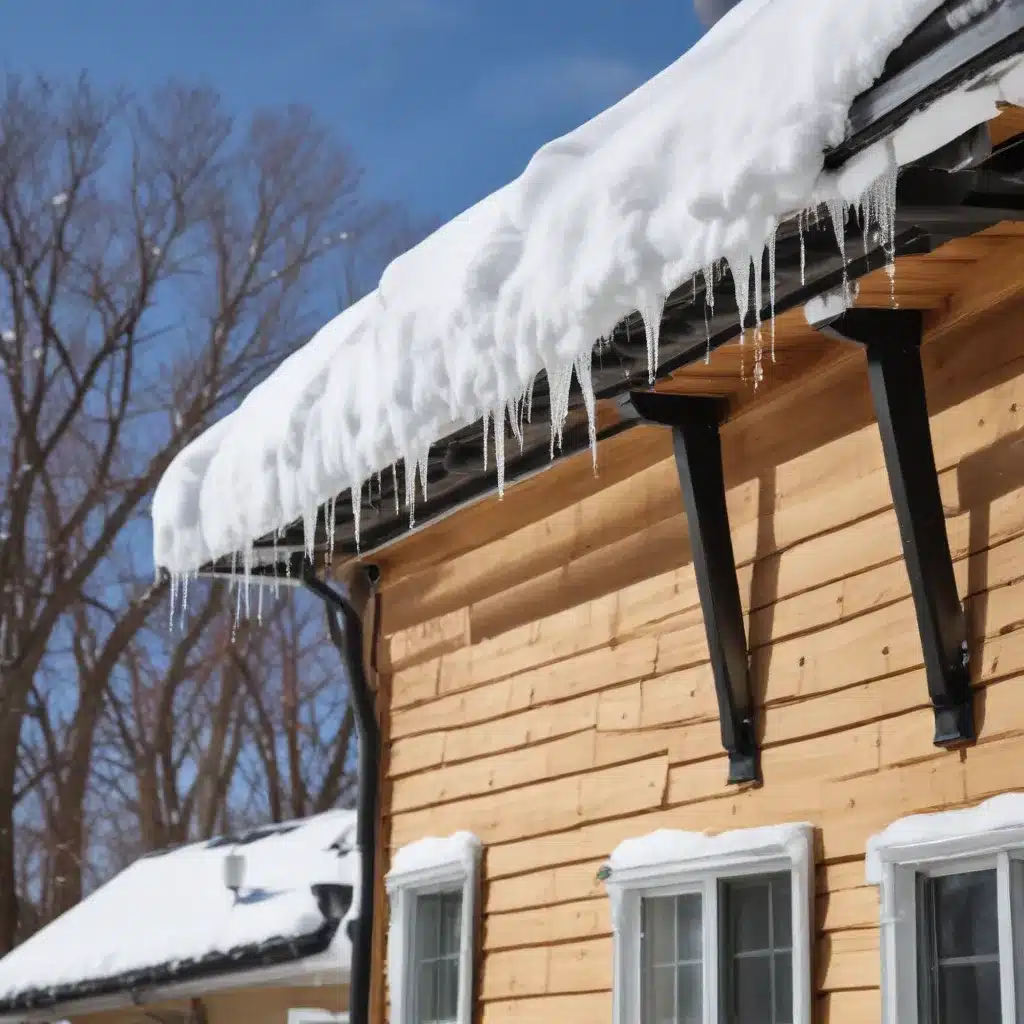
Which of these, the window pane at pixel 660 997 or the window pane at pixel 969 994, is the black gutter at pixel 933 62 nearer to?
the window pane at pixel 969 994

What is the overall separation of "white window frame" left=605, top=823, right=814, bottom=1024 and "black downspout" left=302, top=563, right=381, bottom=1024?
207cm

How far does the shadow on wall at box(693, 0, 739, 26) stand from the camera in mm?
7887

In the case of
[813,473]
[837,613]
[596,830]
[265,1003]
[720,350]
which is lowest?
[265,1003]

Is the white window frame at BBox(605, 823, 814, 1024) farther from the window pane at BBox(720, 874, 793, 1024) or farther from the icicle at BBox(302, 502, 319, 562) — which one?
the icicle at BBox(302, 502, 319, 562)

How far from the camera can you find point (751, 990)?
523 cm

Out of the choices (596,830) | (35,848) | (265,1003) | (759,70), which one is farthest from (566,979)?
(35,848)

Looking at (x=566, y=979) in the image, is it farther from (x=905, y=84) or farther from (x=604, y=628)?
(x=905, y=84)

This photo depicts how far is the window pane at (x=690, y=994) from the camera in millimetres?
5430

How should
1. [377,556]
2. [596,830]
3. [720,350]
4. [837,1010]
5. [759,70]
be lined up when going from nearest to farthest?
[759,70]
[837,1010]
[720,350]
[596,830]
[377,556]

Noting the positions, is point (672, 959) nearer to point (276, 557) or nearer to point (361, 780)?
point (361, 780)

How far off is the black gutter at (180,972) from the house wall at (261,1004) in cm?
74

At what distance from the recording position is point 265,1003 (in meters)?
11.3

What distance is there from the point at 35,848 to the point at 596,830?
23.5 meters

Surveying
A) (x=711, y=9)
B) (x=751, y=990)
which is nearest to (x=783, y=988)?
(x=751, y=990)
